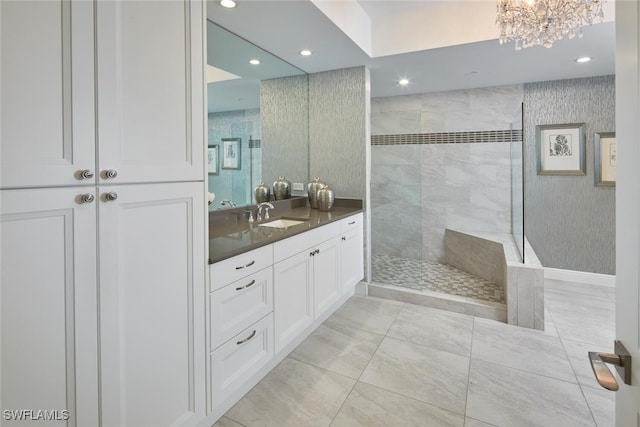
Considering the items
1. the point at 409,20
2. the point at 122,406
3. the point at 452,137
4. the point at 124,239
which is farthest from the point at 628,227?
the point at 452,137

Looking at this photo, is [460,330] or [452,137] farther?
[452,137]

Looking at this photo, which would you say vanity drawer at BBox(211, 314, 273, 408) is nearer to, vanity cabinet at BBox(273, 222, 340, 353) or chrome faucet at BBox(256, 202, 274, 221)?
vanity cabinet at BBox(273, 222, 340, 353)

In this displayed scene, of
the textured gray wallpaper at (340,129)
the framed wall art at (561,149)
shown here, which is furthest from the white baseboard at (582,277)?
the textured gray wallpaper at (340,129)

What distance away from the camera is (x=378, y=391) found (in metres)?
1.90

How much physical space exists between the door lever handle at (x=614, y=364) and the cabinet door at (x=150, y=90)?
55.1 inches

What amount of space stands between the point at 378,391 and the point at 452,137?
3.47 metres

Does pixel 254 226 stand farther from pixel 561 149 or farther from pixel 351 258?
pixel 561 149

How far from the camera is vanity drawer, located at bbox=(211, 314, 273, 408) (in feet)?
5.17

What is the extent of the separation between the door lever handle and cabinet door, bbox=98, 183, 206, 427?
133cm

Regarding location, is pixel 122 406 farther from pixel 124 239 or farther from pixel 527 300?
pixel 527 300

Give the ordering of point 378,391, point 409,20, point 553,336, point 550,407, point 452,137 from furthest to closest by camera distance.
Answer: point 452,137, point 409,20, point 553,336, point 378,391, point 550,407

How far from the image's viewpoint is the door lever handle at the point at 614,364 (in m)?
0.64

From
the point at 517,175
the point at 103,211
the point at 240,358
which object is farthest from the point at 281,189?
the point at 517,175

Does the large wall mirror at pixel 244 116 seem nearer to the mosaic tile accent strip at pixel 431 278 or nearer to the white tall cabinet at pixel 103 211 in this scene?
the white tall cabinet at pixel 103 211
